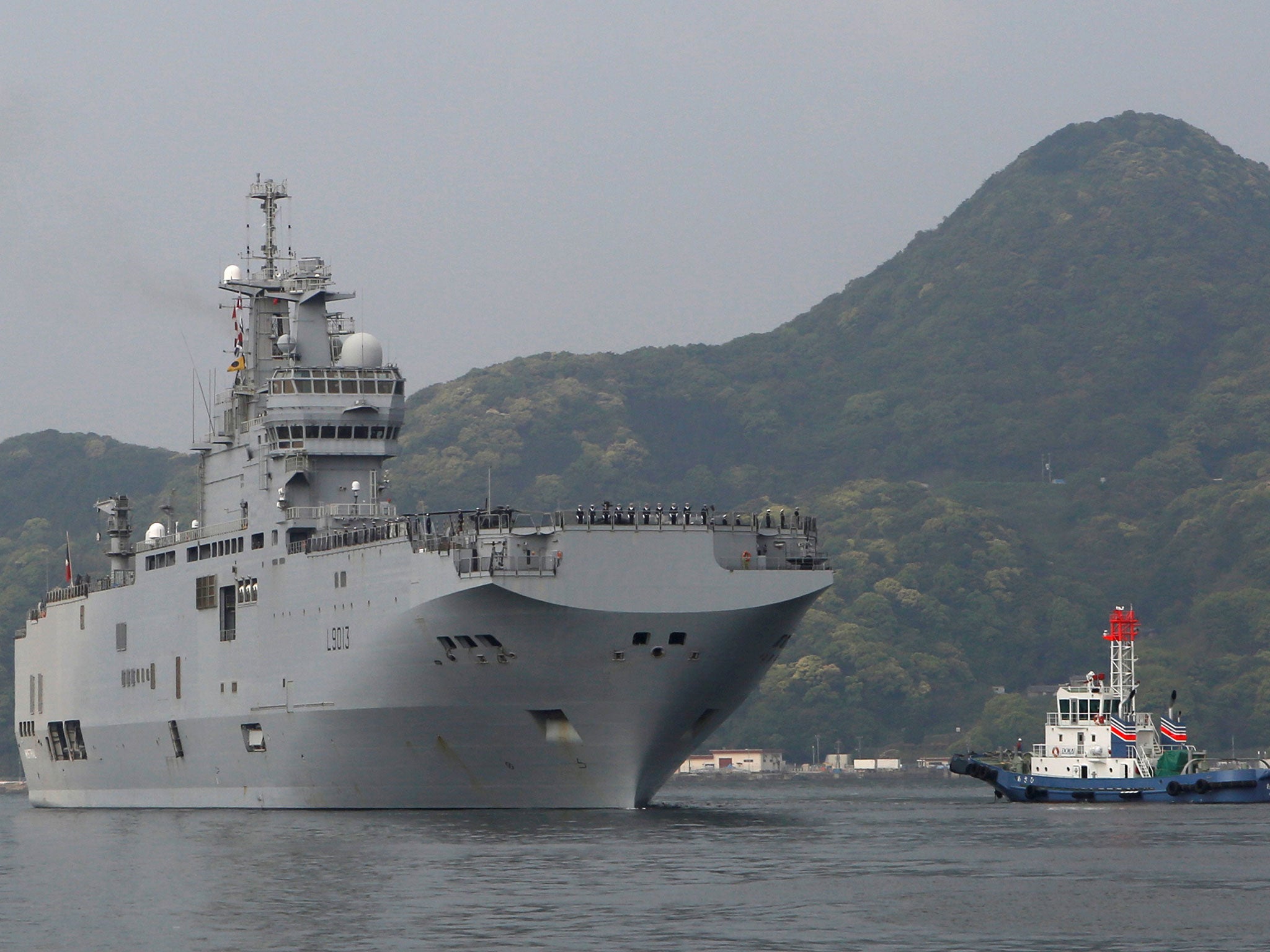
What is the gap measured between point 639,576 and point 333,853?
1103 cm

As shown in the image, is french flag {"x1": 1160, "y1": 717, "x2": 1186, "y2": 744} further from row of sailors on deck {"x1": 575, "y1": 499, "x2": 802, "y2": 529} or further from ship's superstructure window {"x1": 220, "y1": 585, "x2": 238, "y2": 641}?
ship's superstructure window {"x1": 220, "y1": 585, "x2": 238, "y2": 641}

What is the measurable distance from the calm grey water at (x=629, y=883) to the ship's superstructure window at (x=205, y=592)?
6.81 meters

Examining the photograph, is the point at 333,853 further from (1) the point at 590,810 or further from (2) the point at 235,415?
(2) the point at 235,415

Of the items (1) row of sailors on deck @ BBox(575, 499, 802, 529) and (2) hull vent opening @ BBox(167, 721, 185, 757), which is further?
(2) hull vent opening @ BBox(167, 721, 185, 757)

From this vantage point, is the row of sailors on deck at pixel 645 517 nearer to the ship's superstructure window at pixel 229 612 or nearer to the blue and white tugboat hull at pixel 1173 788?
the ship's superstructure window at pixel 229 612

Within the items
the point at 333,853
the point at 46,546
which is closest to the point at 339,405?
the point at 333,853

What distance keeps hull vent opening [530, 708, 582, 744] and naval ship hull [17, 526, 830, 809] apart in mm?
47

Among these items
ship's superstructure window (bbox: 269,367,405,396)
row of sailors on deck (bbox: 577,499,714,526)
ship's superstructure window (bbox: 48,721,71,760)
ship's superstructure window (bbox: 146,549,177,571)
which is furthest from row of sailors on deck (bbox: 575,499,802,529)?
ship's superstructure window (bbox: 48,721,71,760)

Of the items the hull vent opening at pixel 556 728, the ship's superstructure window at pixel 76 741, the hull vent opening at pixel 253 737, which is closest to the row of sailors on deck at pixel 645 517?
the hull vent opening at pixel 556 728

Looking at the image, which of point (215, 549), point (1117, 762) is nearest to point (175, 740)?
point (215, 549)

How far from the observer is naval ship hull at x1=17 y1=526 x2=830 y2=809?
51781mm

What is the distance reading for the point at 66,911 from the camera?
3822cm

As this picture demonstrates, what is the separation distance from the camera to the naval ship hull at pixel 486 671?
51781 millimetres

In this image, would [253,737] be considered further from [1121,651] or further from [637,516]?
[1121,651]
